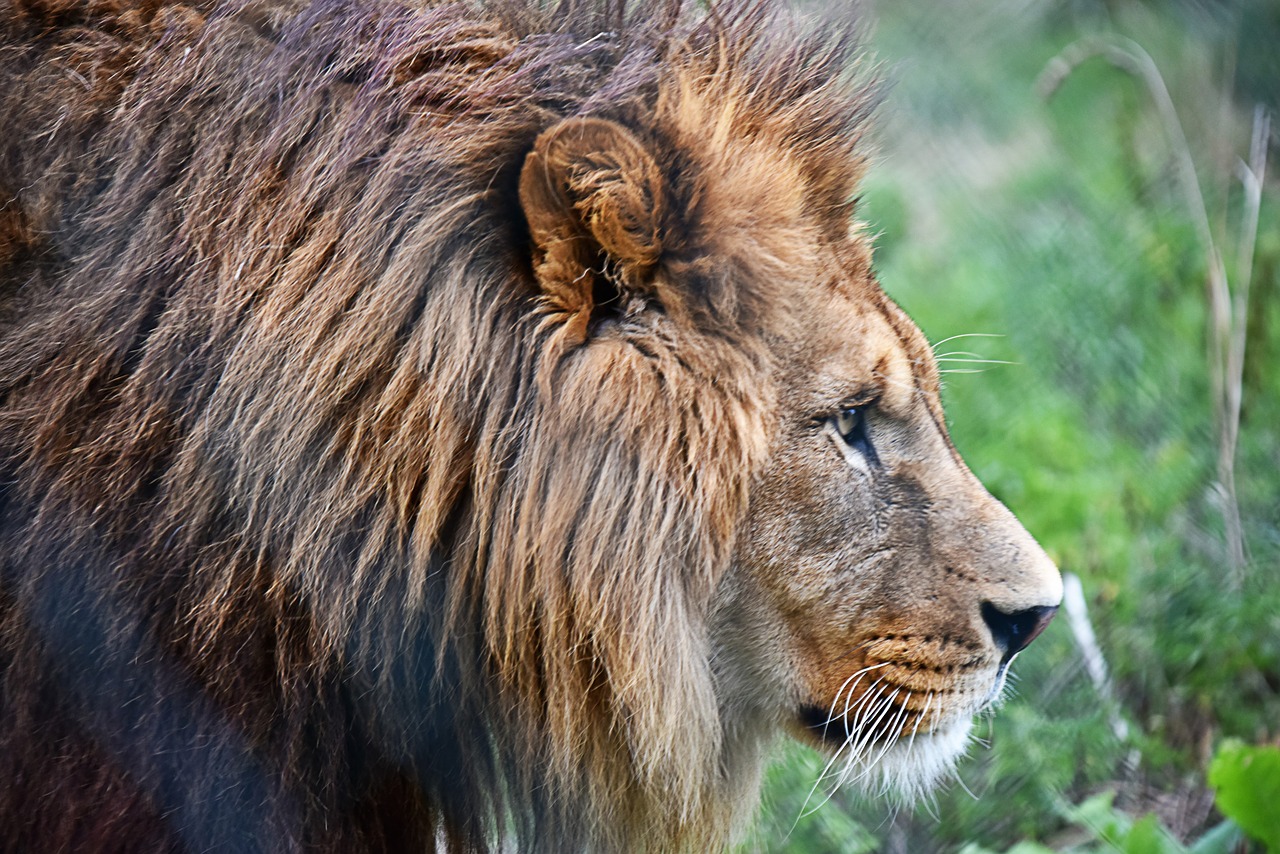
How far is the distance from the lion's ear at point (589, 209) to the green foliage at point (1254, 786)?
147cm

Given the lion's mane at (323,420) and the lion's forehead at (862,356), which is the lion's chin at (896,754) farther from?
the lion's forehead at (862,356)

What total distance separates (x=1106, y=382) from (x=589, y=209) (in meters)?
3.09

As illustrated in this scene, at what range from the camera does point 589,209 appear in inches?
66.6

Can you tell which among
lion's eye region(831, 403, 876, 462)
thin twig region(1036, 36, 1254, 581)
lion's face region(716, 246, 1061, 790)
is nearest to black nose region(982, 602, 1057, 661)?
lion's face region(716, 246, 1061, 790)

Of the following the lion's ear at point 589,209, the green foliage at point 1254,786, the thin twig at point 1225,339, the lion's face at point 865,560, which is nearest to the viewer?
the lion's ear at point 589,209

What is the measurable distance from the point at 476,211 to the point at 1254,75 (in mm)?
4618

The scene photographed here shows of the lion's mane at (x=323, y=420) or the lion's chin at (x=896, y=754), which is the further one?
the lion's chin at (x=896, y=754)

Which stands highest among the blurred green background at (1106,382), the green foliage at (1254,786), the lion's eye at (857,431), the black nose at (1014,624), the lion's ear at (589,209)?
the lion's ear at (589,209)

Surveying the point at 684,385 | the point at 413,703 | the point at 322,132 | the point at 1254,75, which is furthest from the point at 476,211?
the point at 1254,75

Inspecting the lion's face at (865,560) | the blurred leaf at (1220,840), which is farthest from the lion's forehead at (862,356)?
the blurred leaf at (1220,840)

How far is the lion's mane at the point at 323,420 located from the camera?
1.68 m

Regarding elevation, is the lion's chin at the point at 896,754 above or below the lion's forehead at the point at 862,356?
below

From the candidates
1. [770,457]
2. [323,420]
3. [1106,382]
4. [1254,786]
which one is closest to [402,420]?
[323,420]

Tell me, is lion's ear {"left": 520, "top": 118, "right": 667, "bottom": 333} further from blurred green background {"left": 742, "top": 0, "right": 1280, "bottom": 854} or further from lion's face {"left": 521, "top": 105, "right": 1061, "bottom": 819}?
blurred green background {"left": 742, "top": 0, "right": 1280, "bottom": 854}
